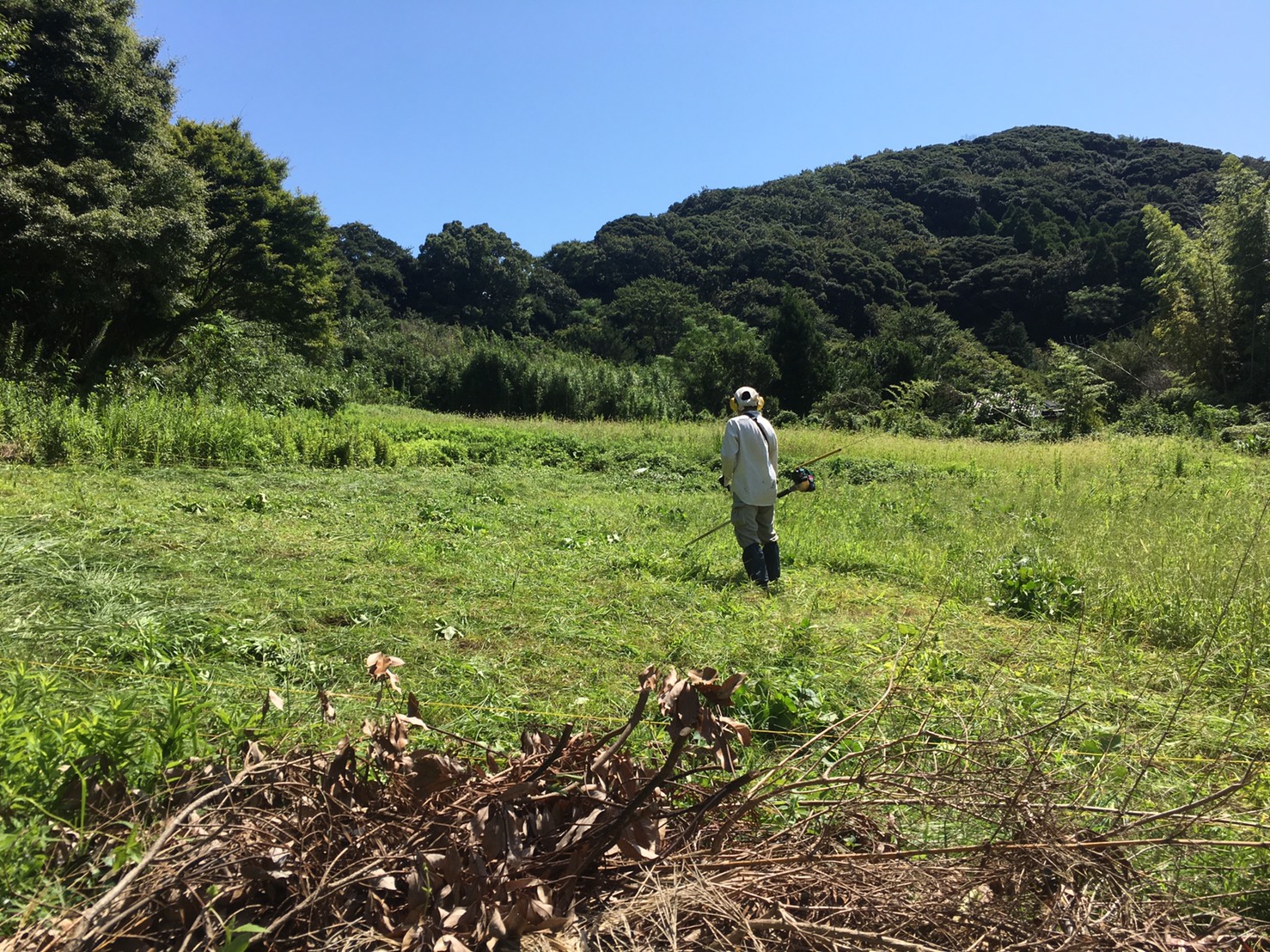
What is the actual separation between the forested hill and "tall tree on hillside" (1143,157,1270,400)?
19.3 meters

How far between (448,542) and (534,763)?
15.5 feet

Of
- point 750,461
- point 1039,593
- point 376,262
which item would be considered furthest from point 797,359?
point 376,262

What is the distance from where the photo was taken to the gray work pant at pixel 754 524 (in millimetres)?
6035

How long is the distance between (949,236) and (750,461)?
6895 cm

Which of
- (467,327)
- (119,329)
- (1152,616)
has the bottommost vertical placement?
(1152,616)

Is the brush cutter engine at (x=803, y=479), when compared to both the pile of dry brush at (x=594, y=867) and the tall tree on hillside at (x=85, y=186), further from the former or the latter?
the tall tree on hillside at (x=85, y=186)

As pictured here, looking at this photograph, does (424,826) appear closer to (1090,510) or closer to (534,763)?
(534,763)

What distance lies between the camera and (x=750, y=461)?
607 centimetres

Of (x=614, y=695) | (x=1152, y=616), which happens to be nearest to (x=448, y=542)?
(x=614, y=695)

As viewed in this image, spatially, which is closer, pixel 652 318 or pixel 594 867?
pixel 594 867

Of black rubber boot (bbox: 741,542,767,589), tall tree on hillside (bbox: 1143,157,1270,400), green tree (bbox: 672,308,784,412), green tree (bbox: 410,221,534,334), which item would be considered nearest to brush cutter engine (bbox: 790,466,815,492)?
black rubber boot (bbox: 741,542,767,589)

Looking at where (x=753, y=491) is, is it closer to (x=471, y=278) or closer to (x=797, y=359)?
(x=797, y=359)

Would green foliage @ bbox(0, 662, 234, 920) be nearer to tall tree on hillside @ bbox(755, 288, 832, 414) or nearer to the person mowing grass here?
the person mowing grass

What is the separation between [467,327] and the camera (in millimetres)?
49719
